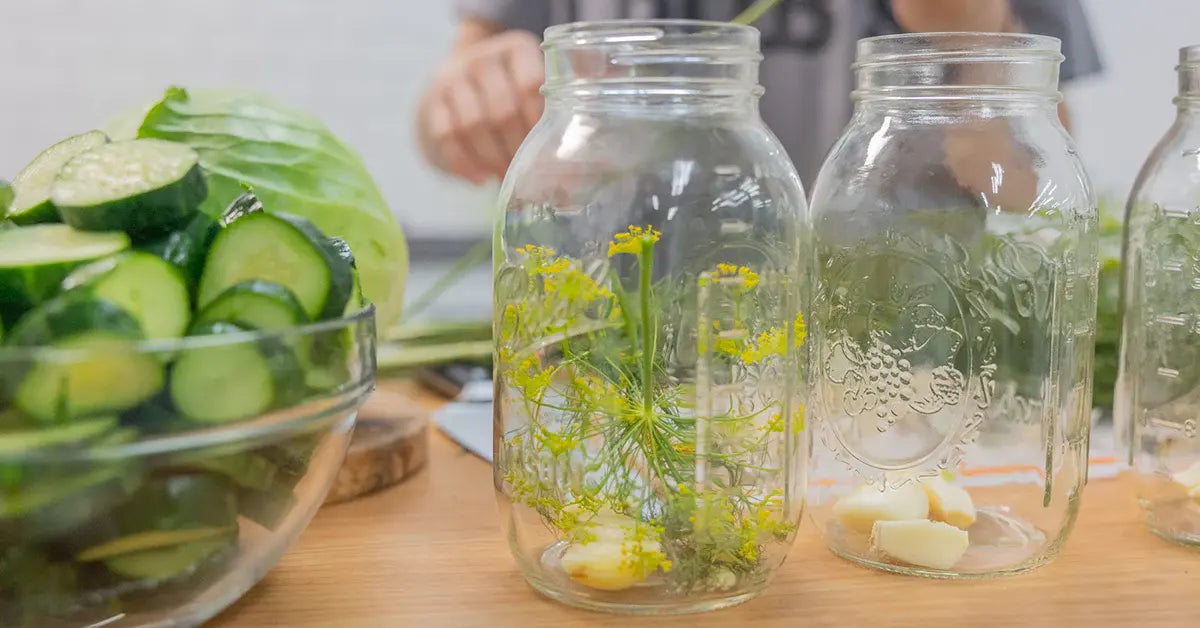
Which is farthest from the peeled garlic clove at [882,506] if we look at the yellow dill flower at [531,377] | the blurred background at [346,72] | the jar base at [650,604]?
the blurred background at [346,72]

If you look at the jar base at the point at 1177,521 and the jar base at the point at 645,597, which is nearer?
the jar base at the point at 645,597

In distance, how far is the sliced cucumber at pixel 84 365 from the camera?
410 mm

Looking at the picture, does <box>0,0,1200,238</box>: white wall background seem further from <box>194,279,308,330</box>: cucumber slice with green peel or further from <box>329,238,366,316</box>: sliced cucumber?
<box>194,279,308,330</box>: cucumber slice with green peel

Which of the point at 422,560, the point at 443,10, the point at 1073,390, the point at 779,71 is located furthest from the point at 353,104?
the point at 1073,390

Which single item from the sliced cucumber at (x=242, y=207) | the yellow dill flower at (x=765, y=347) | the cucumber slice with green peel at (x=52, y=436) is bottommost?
the yellow dill flower at (x=765, y=347)

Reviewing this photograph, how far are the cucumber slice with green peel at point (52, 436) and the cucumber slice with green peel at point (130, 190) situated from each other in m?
0.12

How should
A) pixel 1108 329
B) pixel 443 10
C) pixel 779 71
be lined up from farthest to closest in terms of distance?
pixel 443 10 < pixel 779 71 < pixel 1108 329

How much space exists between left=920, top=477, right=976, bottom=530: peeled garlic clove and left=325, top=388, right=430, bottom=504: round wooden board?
37 centimetres

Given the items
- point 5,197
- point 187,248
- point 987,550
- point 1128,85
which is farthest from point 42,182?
point 1128,85

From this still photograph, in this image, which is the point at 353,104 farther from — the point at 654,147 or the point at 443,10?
the point at 654,147

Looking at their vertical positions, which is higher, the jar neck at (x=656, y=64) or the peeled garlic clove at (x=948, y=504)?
the jar neck at (x=656, y=64)

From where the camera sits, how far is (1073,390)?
2.07ft

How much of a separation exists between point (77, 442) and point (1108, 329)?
86 cm

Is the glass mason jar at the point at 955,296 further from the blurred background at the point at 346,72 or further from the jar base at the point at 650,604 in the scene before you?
the blurred background at the point at 346,72
